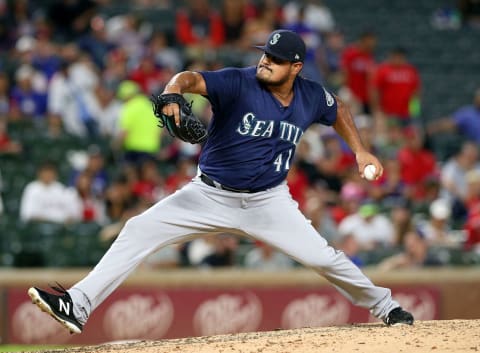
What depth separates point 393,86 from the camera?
14.2 meters

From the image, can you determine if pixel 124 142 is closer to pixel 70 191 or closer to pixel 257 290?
pixel 70 191

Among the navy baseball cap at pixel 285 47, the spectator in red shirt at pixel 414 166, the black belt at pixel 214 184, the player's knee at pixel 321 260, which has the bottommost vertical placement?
the spectator in red shirt at pixel 414 166

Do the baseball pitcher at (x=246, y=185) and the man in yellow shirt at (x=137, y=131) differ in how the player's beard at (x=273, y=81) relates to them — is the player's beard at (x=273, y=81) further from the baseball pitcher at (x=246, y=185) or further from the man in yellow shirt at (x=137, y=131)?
the man in yellow shirt at (x=137, y=131)

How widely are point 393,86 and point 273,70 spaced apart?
27.0ft

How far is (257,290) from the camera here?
1000 centimetres

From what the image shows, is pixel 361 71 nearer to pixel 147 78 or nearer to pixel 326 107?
pixel 147 78

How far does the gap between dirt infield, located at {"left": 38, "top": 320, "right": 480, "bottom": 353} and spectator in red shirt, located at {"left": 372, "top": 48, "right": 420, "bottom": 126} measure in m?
7.86

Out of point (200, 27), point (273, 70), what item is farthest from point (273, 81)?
point (200, 27)

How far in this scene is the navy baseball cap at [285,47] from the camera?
6137 mm

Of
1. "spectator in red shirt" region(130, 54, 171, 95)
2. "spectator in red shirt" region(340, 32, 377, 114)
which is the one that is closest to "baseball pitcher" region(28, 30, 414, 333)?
"spectator in red shirt" region(130, 54, 171, 95)

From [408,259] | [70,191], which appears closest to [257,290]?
[408,259]

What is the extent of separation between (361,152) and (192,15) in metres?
8.95

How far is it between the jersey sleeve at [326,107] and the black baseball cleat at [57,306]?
1.88 metres

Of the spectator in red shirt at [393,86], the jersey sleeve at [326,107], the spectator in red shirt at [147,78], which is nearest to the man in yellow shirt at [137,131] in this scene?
the spectator in red shirt at [147,78]
